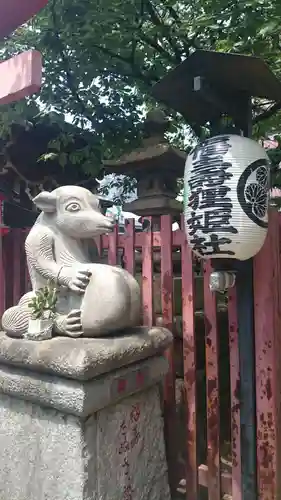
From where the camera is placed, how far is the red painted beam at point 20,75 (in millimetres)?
2936

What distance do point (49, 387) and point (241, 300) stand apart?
1.25 metres


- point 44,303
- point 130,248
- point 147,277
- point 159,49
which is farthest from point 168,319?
point 159,49

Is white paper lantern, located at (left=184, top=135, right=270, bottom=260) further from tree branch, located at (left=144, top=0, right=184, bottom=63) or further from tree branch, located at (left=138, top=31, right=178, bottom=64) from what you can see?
tree branch, located at (left=138, top=31, right=178, bottom=64)

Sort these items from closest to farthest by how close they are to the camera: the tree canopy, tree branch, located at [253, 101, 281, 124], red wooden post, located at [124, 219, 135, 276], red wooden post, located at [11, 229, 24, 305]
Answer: red wooden post, located at [124, 219, 135, 276]
red wooden post, located at [11, 229, 24, 305]
the tree canopy
tree branch, located at [253, 101, 281, 124]

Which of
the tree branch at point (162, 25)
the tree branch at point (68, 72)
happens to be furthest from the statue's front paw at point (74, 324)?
the tree branch at point (162, 25)

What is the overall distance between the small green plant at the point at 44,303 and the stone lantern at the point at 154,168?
2064 mm

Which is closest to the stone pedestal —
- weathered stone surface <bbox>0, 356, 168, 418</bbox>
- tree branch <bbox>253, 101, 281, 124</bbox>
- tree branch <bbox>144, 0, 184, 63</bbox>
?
weathered stone surface <bbox>0, 356, 168, 418</bbox>

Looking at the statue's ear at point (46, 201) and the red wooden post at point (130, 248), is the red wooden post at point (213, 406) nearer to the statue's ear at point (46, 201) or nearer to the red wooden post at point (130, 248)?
the red wooden post at point (130, 248)

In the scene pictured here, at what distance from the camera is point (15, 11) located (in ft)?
9.98

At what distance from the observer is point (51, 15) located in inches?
192

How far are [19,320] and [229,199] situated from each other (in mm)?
1491

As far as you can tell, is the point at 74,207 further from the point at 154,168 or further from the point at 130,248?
the point at 154,168

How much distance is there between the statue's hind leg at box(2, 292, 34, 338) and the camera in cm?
272

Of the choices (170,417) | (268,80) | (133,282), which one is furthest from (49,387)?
(268,80)
